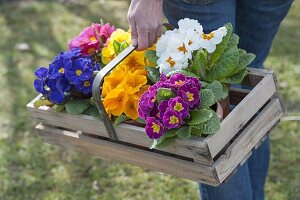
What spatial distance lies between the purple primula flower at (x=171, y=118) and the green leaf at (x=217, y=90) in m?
0.15

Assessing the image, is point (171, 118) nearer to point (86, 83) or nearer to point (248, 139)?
point (248, 139)

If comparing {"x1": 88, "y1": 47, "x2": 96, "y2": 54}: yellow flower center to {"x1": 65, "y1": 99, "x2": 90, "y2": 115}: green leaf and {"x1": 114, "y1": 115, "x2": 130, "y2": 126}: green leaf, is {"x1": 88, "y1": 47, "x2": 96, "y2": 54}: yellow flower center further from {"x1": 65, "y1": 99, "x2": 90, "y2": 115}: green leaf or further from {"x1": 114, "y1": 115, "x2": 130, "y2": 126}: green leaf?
{"x1": 114, "y1": 115, "x2": 130, "y2": 126}: green leaf

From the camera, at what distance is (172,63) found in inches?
67.2

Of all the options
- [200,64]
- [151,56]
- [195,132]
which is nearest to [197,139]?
[195,132]

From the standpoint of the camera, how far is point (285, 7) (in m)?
2.02

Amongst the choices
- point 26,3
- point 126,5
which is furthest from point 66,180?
point 26,3

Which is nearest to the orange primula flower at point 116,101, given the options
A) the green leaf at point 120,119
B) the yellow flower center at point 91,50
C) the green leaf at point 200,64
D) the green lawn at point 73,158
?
the green leaf at point 120,119

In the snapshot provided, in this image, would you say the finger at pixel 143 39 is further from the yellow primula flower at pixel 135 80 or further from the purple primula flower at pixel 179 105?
the purple primula flower at pixel 179 105

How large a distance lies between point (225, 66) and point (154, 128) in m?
0.31

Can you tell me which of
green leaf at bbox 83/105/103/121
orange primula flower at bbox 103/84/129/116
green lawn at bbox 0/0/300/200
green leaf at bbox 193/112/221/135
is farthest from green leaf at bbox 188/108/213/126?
green lawn at bbox 0/0/300/200

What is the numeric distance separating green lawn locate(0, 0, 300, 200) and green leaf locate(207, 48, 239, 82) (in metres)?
1.05

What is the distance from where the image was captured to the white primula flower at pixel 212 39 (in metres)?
1.68

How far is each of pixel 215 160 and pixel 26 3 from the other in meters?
3.42

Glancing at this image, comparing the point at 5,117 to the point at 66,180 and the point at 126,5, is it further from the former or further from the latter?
the point at 126,5
